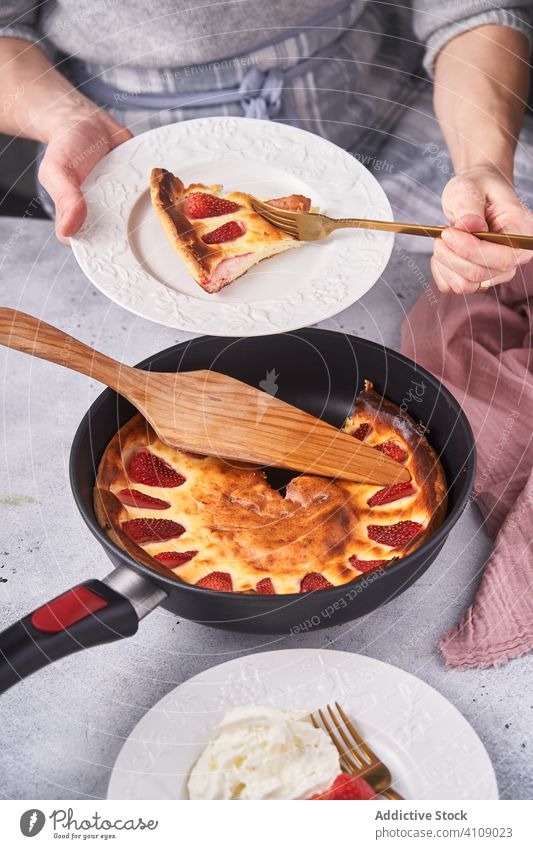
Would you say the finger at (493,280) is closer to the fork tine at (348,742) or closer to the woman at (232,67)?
the woman at (232,67)

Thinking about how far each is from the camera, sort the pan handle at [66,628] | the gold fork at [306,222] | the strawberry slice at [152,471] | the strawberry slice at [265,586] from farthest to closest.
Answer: the gold fork at [306,222], the strawberry slice at [152,471], the strawberry slice at [265,586], the pan handle at [66,628]

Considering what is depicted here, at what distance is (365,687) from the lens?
0.69 metres

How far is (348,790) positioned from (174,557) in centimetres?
25

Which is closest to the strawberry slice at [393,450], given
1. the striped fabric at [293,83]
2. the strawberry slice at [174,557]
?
the strawberry slice at [174,557]

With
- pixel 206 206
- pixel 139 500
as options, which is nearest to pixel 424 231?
pixel 206 206

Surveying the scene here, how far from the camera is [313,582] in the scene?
29.4 inches

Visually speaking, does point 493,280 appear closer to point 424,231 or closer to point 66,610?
point 424,231

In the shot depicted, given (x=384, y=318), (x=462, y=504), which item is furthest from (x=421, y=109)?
(x=462, y=504)

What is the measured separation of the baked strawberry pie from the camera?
2.48ft

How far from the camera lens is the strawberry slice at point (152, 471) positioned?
844 mm

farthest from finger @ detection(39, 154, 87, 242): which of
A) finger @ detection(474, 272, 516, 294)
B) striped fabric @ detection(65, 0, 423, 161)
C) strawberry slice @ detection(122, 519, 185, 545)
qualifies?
finger @ detection(474, 272, 516, 294)

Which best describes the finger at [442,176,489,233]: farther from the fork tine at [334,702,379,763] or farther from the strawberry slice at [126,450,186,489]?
the fork tine at [334,702,379,763]

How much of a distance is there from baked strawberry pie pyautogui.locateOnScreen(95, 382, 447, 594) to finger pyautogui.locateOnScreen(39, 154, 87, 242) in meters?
0.25

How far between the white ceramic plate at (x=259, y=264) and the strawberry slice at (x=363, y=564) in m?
0.26
